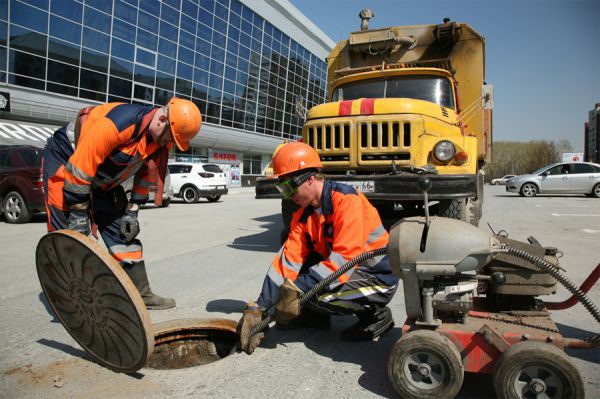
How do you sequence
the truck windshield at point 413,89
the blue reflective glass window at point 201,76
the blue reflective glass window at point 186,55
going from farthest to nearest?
the blue reflective glass window at point 201,76 < the blue reflective glass window at point 186,55 < the truck windshield at point 413,89

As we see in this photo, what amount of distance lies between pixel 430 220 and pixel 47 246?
7.18 feet

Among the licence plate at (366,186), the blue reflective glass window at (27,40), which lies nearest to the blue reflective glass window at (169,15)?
the blue reflective glass window at (27,40)

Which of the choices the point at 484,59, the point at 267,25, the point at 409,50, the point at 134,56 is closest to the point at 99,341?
the point at 409,50

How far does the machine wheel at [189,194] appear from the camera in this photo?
708 inches

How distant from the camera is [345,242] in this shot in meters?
2.87

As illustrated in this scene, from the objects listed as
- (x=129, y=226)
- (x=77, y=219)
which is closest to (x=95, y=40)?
(x=129, y=226)

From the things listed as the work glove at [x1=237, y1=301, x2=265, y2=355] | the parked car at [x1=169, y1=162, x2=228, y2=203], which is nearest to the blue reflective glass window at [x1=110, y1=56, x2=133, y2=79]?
the parked car at [x1=169, y1=162, x2=228, y2=203]

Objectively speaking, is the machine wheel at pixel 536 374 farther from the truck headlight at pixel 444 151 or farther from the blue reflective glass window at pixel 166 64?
the blue reflective glass window at pixel 166 64

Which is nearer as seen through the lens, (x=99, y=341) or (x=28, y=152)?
(x=99, y=341)

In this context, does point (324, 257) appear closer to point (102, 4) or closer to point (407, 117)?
point (407, 117)

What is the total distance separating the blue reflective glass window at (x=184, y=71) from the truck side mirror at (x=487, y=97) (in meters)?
26.2

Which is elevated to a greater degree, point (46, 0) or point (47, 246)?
point (46, 0)

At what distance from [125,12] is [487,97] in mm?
24557

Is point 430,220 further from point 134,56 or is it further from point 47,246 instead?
point 134,56
